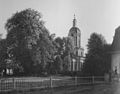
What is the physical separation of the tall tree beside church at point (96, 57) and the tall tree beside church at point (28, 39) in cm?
666

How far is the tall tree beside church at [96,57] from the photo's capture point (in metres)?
32.7

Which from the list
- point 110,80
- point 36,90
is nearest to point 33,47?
point 110,80

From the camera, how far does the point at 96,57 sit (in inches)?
1303

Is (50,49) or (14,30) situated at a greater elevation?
(14,30)

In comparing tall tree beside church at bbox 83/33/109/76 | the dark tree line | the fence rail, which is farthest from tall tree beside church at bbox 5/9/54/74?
the fence rail

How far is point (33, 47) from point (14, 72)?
822cm

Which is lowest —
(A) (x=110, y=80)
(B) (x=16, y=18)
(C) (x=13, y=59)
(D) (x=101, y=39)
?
(A) (x=110, y=80)

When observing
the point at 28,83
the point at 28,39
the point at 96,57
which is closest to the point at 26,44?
the point at 28,39

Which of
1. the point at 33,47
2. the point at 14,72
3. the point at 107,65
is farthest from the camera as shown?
the point at 14,72

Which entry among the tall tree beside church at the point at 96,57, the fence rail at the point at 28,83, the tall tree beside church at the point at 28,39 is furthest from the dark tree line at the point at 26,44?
the fence rail at the point at 28,83

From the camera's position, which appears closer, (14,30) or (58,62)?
(14,30)

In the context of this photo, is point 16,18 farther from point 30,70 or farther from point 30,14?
point 30,70

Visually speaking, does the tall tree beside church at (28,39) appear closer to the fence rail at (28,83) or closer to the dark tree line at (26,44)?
the dark tree line at (26,44)

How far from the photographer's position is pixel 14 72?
41719mm
